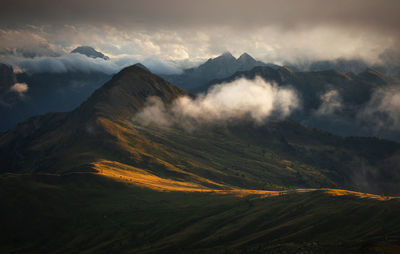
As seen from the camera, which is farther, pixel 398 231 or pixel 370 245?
pixel 398 231

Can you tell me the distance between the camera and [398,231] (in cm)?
18638

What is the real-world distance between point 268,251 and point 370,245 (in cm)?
5076

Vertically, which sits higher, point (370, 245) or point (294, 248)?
point (370, 245)

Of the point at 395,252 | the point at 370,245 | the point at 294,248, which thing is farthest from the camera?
the point at 294,248

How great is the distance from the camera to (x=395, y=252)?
141 meters

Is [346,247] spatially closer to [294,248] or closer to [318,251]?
[318,251]

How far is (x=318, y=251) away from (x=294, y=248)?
49.9 feet

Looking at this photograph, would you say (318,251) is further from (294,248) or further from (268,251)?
(268,251)

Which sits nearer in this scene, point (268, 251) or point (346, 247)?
point (346, 247)

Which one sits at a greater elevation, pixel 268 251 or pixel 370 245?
pixel 370 245

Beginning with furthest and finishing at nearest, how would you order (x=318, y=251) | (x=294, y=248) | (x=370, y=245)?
(x=294, y=248), (x=318, y=251), (x=370, y=245)


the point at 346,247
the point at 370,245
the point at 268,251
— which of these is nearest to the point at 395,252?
the point at 370,245

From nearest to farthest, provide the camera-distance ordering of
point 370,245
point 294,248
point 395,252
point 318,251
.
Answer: point 395,252 < point 370,245 < point 318,251 < point 294,248

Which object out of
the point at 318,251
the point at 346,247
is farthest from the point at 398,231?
the point at 318,251
